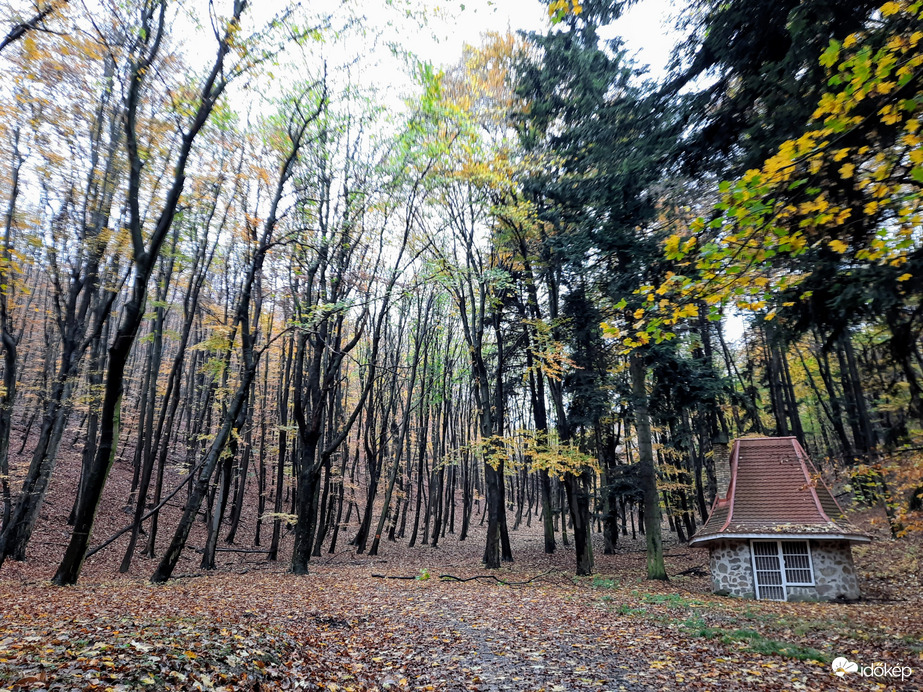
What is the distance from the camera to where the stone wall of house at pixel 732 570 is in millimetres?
14766

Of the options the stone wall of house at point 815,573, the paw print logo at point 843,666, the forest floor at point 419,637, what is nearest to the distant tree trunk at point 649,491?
the stone wall of house at point 815,573

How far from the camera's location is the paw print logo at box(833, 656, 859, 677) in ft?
17.9

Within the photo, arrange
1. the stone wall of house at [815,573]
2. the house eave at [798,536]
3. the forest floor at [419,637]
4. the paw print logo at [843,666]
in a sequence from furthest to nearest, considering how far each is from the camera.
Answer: the stone wall of house at [815,573]
the house eave at [798,536]
the paw print logo at [843,666]
the forest floor at [419,637]

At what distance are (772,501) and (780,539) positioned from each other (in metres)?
1.39

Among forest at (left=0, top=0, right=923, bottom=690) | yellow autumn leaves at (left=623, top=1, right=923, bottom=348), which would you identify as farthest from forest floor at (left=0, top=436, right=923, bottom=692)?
yellow autumn leaves at (left=623, top=1, right=923, bottom=348)

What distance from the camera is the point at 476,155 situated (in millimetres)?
15422

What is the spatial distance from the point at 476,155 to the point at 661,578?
595 inches

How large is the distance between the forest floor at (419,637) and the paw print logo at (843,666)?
0.33 feet

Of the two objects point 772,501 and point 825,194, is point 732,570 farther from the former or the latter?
point 825,194

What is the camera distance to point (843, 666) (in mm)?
5605

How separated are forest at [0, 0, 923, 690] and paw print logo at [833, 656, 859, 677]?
7.0 inches

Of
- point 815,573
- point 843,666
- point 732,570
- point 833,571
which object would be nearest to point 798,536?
point 815,573

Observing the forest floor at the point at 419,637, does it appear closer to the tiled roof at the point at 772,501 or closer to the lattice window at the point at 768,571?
the lattice window at the point at 768,571

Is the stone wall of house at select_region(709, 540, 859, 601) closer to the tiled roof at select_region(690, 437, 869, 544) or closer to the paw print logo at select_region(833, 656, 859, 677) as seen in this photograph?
the tiled roof at select_region(690, 437, 869, 544)
